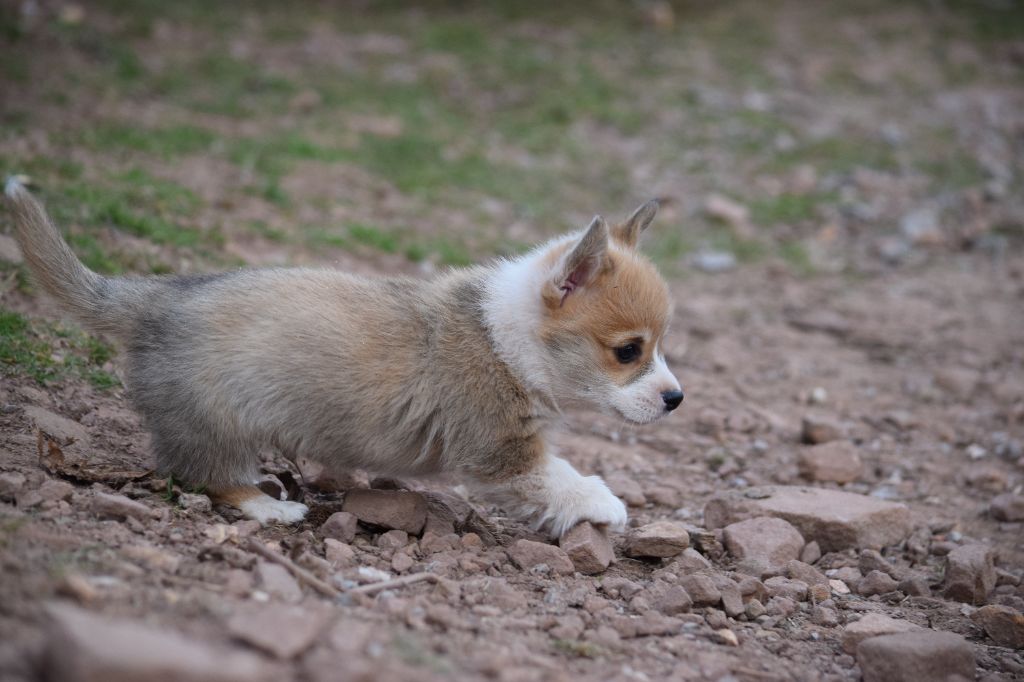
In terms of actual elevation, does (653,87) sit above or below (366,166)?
above

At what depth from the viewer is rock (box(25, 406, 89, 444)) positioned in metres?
5.04

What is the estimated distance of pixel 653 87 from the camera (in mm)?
14180

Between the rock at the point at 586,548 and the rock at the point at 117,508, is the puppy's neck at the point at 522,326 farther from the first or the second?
the rock at the point at 117,508

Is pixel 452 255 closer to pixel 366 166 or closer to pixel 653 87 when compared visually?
pixel 366 166

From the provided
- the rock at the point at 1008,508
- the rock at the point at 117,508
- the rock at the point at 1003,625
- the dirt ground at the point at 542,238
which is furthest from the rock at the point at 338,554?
the rock at the point at 1008,508

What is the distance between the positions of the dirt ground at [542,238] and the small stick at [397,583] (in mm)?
30

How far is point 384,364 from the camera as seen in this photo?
15.9ft

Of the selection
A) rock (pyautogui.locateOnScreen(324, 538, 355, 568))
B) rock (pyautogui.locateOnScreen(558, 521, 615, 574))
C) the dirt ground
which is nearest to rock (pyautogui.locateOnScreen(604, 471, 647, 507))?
the dirt ground

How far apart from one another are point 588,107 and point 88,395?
30.8 ft

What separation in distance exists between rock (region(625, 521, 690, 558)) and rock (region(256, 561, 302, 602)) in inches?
75.5

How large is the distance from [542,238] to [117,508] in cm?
663

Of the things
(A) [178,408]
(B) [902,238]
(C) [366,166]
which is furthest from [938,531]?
(C) [366,166]

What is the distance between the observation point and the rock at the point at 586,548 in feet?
15.6

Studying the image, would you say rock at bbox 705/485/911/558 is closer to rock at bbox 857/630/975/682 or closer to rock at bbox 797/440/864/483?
rock at bbox 797/440/864/483
